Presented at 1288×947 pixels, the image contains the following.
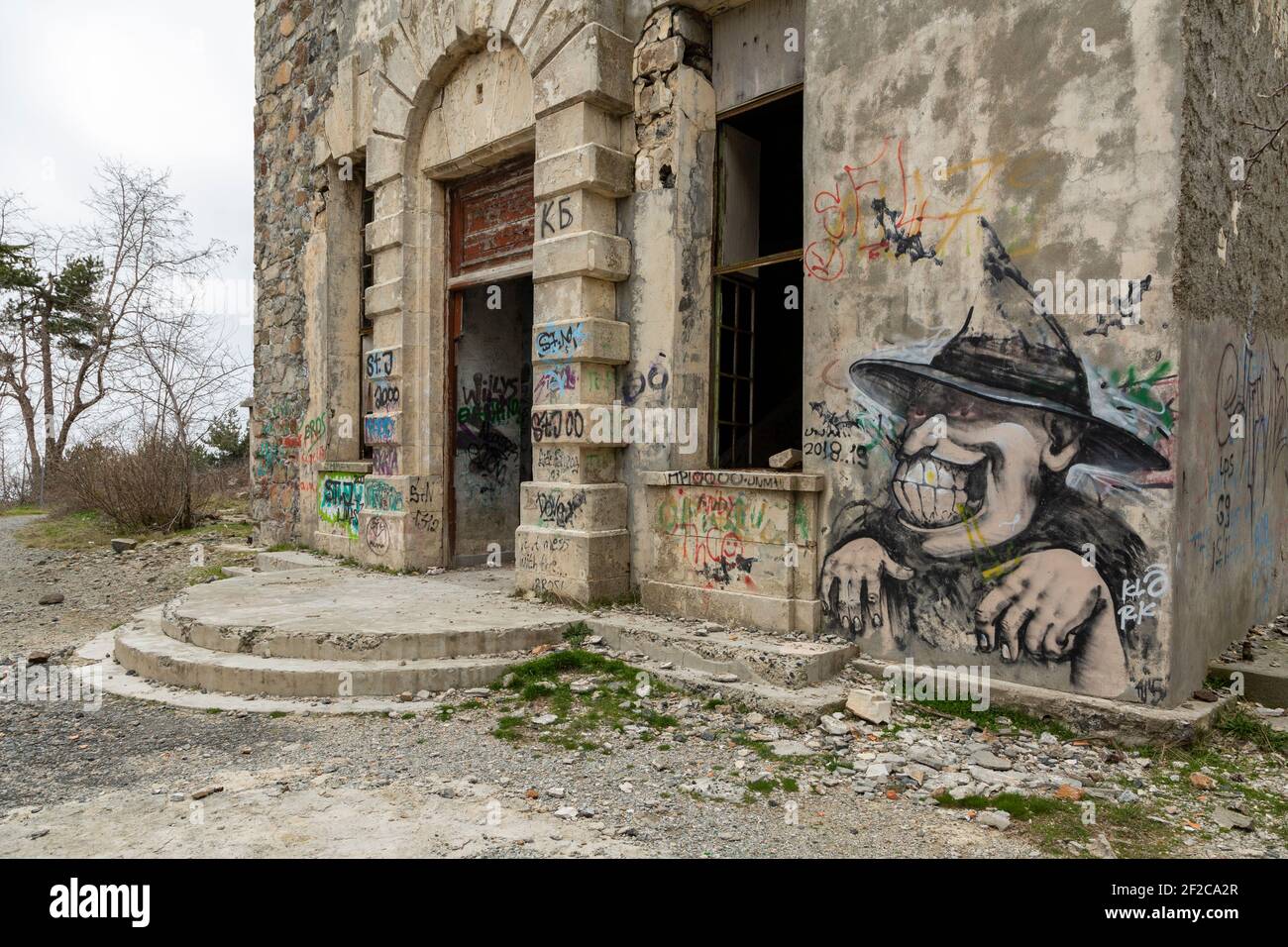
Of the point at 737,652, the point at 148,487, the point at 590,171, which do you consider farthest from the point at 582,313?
the point at 148,487

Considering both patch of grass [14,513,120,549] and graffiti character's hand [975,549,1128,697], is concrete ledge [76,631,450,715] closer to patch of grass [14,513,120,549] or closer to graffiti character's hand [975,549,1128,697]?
graffiti character's hand [975,549,1128,697]

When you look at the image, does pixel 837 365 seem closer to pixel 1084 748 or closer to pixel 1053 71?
pixel 1053 71

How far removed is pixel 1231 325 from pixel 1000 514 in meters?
2.03

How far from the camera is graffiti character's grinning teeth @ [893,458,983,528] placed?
514 cm

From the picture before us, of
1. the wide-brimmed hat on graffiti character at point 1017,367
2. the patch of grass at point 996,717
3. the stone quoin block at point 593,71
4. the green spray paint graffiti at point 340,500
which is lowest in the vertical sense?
the patch of grass at point 996,717

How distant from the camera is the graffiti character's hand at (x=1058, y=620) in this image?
4.64 m

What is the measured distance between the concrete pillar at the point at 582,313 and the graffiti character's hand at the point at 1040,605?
294 cm

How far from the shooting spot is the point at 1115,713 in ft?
14.9

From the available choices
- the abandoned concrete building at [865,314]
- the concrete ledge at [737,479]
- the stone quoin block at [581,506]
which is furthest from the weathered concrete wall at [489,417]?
the concrete ledge at [737,479]

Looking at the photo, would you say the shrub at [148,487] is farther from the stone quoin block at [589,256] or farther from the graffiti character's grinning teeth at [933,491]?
the graffiti character's grinning teeth at [933,491]

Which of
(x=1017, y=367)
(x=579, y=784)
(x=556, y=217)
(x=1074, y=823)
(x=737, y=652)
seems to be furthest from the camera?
(x=556, y=217)

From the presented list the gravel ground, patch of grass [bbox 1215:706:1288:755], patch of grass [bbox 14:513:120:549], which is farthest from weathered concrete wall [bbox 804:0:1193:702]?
patch of grass [bbox 14:513:120:549]

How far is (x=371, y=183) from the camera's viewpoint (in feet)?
30.3

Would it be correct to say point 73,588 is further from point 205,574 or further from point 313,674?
point 313,674
